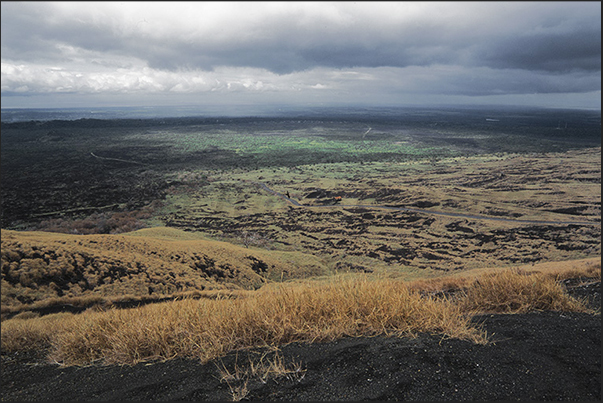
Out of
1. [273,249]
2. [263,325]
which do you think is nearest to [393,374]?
[263,325]

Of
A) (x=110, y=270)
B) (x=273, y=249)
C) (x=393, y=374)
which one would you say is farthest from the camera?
(x=273, y=249)

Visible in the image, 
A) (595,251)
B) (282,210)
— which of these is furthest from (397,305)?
(282,210)

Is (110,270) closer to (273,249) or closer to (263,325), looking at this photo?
(263,325)

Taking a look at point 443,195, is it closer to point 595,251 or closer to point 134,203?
point 595,251

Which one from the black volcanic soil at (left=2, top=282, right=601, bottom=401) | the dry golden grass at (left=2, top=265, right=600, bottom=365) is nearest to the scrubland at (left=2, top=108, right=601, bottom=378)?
the dry golden grass at (left=2, top=265, right=600, bottom=365)

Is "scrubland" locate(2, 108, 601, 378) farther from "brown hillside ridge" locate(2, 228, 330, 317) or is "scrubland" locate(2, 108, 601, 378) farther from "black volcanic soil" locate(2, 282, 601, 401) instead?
"black volcanic soil" locate(2, 282, 601, 401)
